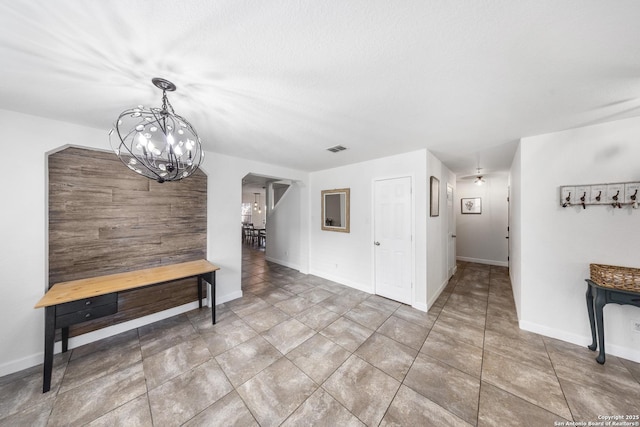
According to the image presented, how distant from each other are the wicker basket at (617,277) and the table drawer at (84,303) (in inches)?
193

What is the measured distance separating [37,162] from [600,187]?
5918 millimetres

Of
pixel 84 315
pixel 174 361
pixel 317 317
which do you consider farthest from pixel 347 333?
pixel 84 315

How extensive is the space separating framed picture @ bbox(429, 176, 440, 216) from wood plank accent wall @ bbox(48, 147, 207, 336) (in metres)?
3.70

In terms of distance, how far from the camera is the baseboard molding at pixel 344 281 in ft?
12.5

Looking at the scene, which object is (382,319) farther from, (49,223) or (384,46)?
(49,223)

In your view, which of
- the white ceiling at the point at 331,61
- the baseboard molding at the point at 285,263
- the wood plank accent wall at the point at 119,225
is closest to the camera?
the white ceiling at the point at 331,61

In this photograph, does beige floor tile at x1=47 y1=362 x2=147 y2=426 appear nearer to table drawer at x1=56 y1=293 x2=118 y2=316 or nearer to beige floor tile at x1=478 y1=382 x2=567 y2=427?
table drawer at x1=56 y1=293 x2=118 y2=316

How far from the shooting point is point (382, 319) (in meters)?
2.85

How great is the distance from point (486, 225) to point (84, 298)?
306 inches

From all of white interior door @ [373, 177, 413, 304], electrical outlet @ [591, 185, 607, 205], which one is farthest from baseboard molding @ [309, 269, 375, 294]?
electrical outlet @ [591, 185, 607, 205]

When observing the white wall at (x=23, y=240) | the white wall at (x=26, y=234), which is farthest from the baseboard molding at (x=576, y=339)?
the white wall at (x=23, y=240)

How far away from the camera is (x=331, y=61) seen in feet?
4.32

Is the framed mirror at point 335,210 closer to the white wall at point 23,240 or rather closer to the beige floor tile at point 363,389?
the beige floor tile at point 363,389

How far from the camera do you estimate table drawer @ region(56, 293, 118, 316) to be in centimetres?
185
